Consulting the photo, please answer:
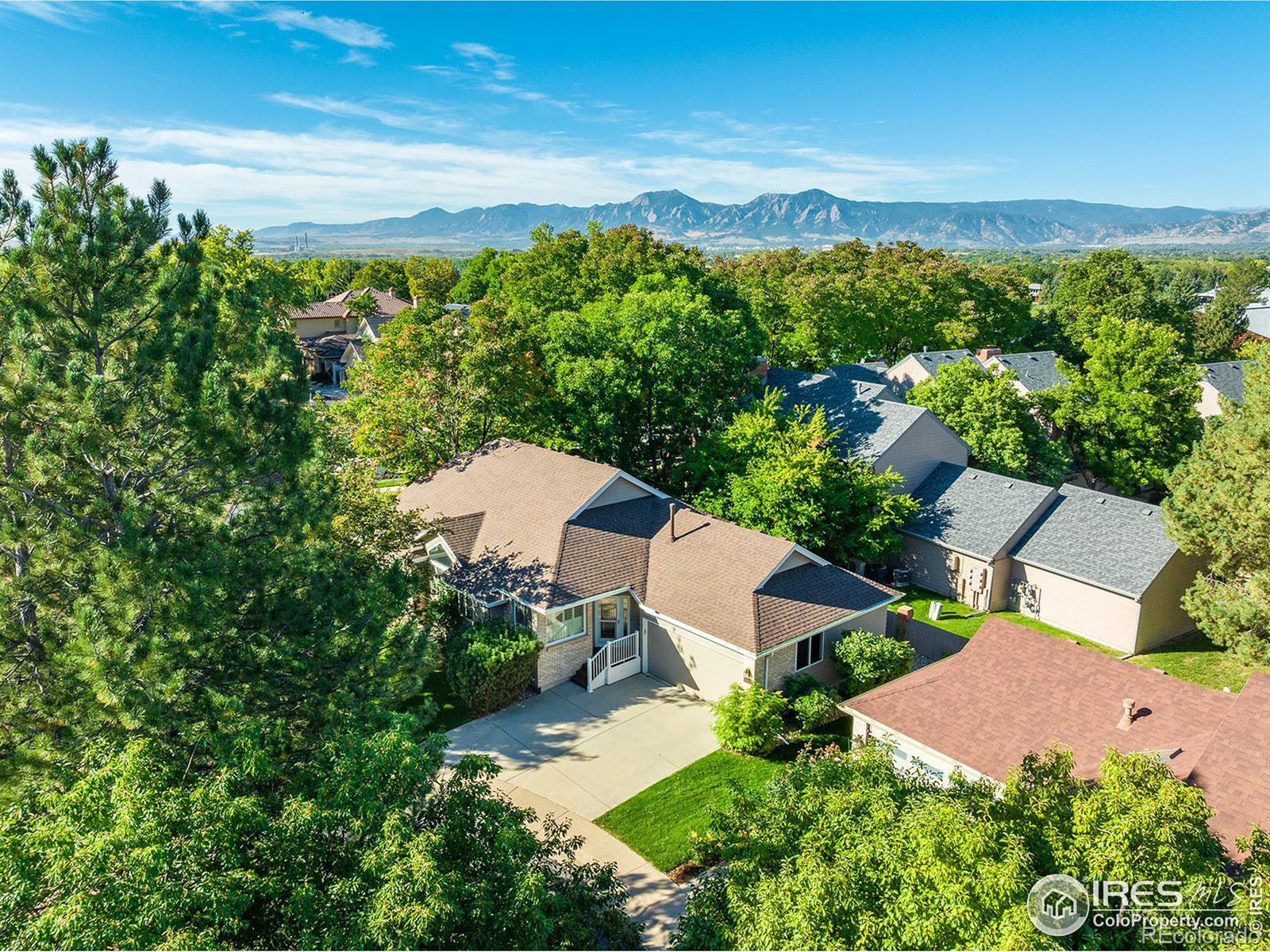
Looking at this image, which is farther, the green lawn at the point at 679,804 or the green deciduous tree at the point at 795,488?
the green deciduous tree at the point at 795,488

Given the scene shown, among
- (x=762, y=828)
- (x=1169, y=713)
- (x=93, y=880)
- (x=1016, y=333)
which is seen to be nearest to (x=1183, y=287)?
(x=1016, y=333)

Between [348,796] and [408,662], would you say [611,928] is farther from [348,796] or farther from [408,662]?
[408,662]

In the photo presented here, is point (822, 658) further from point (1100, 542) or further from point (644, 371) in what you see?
point (644, 371)

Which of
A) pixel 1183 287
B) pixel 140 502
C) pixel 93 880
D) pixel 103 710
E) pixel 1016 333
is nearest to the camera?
pixel 93 880

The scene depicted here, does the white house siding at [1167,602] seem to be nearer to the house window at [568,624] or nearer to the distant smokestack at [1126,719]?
the distant smokestack at [1126,719]

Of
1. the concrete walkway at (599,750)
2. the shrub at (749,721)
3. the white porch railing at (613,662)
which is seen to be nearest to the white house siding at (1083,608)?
the shrub at (749,721)

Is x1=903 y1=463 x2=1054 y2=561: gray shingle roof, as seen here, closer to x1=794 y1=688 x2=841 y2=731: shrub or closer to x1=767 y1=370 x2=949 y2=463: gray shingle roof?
x1=767 y1=370 x2=949 y2=463: gray shingle roof

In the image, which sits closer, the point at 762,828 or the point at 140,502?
the point at 762,828
